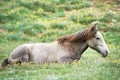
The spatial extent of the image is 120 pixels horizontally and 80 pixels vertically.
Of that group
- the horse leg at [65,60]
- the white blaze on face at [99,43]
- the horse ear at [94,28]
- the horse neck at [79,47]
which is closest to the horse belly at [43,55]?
the horse leg at [65,60]

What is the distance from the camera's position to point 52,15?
2641 centimetres

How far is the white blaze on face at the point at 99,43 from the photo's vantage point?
48.3 feet

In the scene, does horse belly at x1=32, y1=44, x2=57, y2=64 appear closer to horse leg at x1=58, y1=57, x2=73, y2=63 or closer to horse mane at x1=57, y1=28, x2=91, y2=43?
horse leg at x1=58, y1=57, x2=73, y2=63

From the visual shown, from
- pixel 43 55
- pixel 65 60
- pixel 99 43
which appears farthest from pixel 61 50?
pixel 99 43

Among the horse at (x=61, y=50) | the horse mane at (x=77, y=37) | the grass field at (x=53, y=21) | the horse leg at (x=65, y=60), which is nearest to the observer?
the horse leg at (x=65, y=60)

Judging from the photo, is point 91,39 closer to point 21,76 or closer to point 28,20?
point 21,76

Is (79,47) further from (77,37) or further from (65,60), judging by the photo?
(65,60)

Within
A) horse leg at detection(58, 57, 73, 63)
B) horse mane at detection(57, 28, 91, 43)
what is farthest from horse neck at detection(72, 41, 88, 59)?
horse leg at detection(58, 57, 73, 63)

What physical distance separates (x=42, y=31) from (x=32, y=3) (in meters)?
4.62

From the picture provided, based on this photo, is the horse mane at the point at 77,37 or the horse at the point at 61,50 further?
Result: the horse mane at the point at 77,37

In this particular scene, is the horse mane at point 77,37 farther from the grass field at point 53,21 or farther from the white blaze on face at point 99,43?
the grass field at point 53,21

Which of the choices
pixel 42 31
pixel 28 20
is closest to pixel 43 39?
pixel 42 31

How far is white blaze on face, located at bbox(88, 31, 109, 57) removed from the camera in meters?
14.7

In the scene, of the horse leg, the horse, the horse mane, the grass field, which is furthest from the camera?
the grass field
